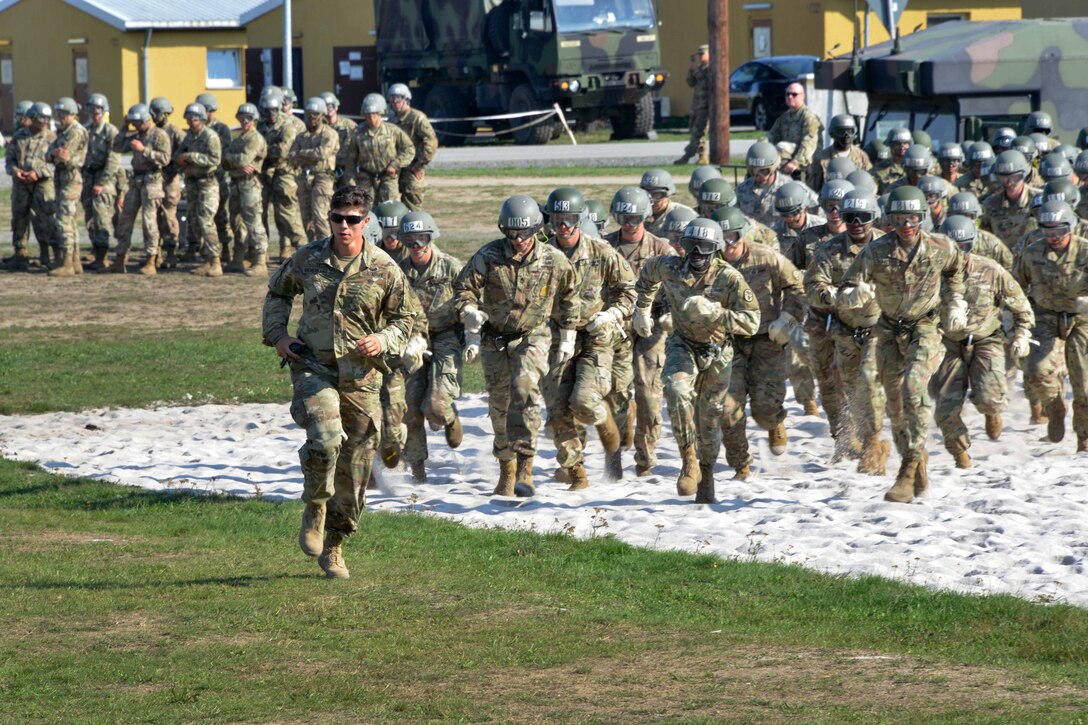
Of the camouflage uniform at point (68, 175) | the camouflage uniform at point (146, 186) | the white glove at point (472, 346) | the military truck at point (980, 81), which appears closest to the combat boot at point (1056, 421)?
the white glove at point (472, 346)

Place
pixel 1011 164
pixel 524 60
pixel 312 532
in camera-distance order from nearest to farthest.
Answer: pixel 312 532
pixel 1011 164
pixel 524 60

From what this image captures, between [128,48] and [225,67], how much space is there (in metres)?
3.08

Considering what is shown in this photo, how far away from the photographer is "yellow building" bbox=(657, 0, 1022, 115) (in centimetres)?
4638

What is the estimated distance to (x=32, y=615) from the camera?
29.3 feet

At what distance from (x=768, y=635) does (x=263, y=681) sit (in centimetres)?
244

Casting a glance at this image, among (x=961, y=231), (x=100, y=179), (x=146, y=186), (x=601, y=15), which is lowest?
(x=961, y=231)

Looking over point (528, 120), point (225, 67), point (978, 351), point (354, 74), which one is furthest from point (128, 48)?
point (978, 351)

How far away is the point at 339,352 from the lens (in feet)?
30.7

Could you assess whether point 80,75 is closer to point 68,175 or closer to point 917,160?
point 68,175

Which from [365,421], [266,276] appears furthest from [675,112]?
[365,421]

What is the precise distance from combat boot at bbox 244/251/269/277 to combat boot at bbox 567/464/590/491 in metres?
12.0

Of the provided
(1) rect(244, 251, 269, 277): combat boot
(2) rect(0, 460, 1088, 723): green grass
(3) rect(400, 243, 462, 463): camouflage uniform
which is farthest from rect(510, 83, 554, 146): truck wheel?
Result: (2) rect(0, 460, 1088, 723): green grass

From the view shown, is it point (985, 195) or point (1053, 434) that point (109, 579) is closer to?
point (1053, 434)

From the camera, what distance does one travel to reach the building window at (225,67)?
51.0m
